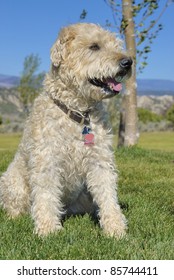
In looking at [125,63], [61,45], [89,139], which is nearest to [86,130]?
[89,139]

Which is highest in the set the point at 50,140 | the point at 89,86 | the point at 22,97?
the point at 22,97

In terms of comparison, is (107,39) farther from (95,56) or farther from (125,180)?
(125,180)

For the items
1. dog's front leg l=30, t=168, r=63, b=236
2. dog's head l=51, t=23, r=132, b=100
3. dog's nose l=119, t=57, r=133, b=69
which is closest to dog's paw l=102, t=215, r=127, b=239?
dog's front leg l=30, t=168, r=63, b=236

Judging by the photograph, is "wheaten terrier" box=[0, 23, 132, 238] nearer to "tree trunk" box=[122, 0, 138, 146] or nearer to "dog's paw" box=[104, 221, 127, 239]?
"dog's paw" box=[104, 221, 127, 239]

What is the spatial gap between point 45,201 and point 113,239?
3.35 ft

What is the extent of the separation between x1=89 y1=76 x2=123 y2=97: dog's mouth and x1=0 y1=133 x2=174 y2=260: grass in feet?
5.84

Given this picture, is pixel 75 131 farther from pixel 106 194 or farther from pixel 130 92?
pixel 130 92

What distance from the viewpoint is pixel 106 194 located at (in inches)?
247

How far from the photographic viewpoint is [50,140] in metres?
6.15

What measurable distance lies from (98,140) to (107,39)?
4.32 ft

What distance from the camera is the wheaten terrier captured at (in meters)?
6.11

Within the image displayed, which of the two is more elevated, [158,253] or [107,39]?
[107,39]

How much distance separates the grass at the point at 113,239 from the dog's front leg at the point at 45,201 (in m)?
0.17
